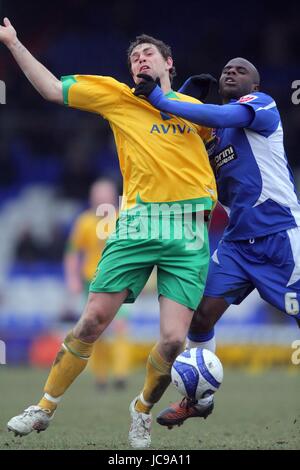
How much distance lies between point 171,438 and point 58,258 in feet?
33.2

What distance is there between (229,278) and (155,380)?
817 millimetres

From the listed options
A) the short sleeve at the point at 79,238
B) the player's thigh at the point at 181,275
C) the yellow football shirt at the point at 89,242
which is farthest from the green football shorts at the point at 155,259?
the short sleeve at the point at 79,238

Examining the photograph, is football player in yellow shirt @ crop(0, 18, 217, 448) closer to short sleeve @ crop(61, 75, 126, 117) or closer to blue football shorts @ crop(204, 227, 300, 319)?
short sleeve @ crop(61, 75, 126, 117)

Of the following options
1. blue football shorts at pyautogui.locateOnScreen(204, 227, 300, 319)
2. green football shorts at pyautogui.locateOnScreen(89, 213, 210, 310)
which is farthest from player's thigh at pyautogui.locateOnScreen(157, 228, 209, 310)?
blue football shorts at pyautogui.locateOnScreen(204, 227, 300, 319)

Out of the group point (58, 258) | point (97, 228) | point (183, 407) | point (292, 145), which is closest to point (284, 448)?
point (183, 407)

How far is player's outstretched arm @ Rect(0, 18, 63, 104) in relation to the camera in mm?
5477

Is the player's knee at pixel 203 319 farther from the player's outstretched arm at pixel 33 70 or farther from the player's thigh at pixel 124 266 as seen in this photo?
the player's outstretched arm at pixel 33 70

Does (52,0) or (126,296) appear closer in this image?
(126,296)

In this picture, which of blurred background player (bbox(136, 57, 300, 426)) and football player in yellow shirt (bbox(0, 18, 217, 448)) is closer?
football player in yellow shirt (bbox(0, 18, 217, 448))

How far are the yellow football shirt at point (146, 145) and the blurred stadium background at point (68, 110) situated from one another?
9203 millimetres

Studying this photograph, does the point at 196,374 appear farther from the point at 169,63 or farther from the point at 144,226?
the point at 169,63

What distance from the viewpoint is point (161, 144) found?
5.62 m

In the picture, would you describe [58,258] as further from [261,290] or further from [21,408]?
[261,290]

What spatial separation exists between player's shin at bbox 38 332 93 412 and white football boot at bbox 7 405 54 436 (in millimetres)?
75
